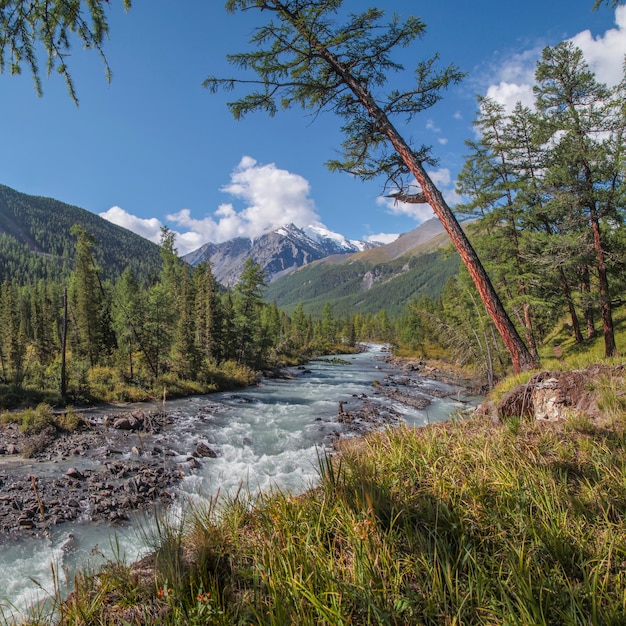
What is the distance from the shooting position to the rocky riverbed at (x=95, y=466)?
848 centimetres

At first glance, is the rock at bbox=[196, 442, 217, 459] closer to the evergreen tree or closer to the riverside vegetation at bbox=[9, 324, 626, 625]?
the riverside vegetation at bbox=[9, 324, 626, 625]

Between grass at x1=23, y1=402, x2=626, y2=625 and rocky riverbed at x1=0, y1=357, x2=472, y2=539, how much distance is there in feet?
6.24

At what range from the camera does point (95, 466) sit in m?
11.7

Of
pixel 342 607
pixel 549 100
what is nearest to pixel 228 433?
pixel 342 607

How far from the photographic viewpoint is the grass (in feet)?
6.53

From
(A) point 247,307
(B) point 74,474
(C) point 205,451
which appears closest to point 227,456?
(C) point 205,451

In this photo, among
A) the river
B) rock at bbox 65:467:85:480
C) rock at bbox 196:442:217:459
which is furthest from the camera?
rock at bbox 196:442:217:459

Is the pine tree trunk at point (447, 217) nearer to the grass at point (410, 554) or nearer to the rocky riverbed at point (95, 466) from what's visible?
the grass at point (410, 554)

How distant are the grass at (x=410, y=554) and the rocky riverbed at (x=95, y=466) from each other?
1.90 m

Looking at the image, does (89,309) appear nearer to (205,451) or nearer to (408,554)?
(205,451)

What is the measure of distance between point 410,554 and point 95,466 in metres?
12.7

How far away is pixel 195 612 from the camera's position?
223 cm

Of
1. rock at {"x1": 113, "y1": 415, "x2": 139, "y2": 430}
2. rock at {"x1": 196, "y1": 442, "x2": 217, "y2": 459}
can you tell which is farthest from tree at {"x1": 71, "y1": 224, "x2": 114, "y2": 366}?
rock at {"x1": 196, "y1": 442, "x2": 217, "y2": 459}

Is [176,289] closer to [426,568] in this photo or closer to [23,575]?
[23,575]
